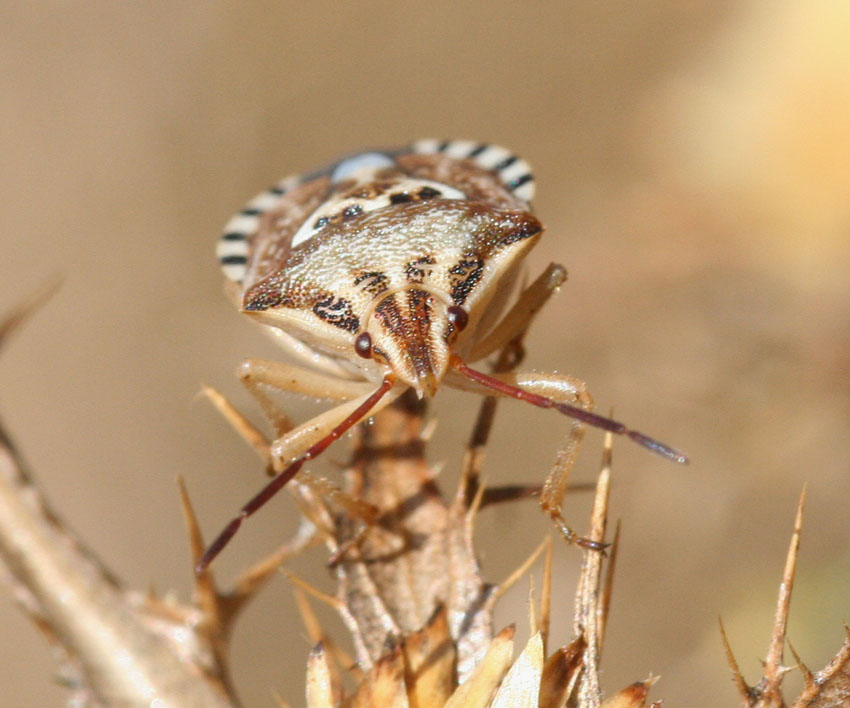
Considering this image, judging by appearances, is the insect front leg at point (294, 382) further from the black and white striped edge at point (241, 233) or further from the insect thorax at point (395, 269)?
the black and white striped edge at point (241, 233)

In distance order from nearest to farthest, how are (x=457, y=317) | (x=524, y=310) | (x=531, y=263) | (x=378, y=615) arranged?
1. (x=378, y=615)
2. (x=457, y=317)
3. (x=524, y=310)
4. (x=531, y=263)

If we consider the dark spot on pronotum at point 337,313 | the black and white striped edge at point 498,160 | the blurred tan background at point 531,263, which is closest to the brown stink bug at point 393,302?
the dark spot on pronotum at point 337,313

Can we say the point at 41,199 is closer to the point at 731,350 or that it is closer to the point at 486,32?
the point at 486,32

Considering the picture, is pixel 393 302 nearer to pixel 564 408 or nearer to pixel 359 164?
pixel 564 408

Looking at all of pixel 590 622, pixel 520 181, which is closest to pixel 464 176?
pixel 520 181

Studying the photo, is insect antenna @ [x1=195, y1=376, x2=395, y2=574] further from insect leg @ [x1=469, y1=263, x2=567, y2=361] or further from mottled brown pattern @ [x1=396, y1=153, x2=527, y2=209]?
mottled brown pattern @ [x1=396, y1=153, x2=527, y2=209]

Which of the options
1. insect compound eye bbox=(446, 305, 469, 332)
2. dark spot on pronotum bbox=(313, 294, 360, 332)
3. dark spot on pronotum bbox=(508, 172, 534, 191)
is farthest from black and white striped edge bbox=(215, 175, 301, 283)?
insect compound eye bbox=(446, 305, 469, 332)
